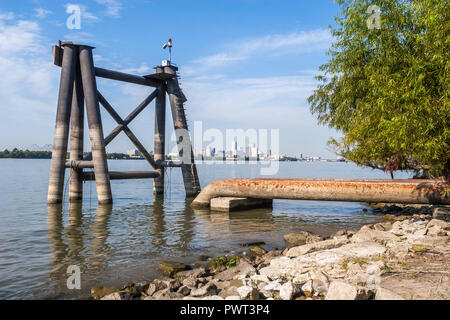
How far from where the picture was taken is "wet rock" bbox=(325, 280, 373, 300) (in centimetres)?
593

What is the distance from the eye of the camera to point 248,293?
257 inches

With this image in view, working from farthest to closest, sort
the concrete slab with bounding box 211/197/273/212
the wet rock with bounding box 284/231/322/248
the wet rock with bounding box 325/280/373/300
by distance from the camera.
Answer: the concrete slab with bounding box 211/197/273/212
the wet rock with bounding box 284/231/322/248
the wet rock with bounding box 325/280/373/300

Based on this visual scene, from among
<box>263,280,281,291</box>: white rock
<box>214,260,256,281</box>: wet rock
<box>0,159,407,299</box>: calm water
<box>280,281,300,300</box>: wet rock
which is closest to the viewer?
<box>280,281,300,300</box>: wet rock

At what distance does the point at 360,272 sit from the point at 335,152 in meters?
12.8

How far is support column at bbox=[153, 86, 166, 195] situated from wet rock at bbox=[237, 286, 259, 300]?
2584 centimetres

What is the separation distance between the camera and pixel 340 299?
5.98m

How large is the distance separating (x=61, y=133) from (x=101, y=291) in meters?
19.1

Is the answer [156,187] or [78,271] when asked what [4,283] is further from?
[156,187]

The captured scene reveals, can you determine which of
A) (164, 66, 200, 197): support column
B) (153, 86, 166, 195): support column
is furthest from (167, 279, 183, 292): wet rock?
(153, 86, 166, 195): support column

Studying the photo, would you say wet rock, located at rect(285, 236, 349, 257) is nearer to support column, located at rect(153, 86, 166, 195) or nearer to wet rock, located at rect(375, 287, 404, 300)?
wet rock, located at rect(375, 287, 404, 300)

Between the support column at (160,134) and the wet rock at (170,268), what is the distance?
2208 centimetres

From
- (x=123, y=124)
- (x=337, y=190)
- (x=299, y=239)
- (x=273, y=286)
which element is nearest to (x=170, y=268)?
(x=273, y=286)

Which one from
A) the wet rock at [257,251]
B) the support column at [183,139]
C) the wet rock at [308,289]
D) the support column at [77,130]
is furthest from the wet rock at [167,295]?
the support column at [183,139]
